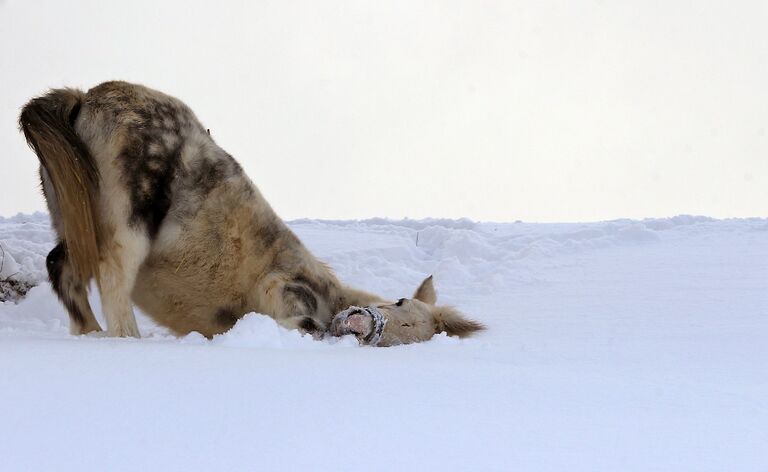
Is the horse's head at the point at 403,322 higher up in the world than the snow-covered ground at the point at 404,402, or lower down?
lower down

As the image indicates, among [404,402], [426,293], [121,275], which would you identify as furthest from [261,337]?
[426,293]

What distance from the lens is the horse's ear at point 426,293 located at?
18.4ft

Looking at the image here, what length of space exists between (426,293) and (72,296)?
2.40m

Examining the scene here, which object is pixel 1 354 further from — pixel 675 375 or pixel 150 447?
pixel 675 375

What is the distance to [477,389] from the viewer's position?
96.9 inches

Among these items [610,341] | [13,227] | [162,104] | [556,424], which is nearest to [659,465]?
[556,424]

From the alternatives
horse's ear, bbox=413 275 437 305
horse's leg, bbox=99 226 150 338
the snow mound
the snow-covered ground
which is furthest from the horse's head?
horse's leg, bbox=99 226 150 338

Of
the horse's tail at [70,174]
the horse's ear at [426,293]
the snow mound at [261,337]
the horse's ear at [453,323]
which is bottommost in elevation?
the horse's ear at [453,323]

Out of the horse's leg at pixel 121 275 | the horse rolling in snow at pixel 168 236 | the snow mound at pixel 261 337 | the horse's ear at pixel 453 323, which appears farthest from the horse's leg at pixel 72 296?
the horse's ear at pixel 453 323

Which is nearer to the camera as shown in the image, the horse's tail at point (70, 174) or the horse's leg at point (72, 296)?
Answer: the horse's tail at point (70, 174)

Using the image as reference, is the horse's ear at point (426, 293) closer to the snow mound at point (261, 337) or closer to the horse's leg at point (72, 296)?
Result: the snow mound at point (261, 337)

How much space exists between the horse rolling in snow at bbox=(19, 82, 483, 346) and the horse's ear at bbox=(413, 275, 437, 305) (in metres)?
0.21

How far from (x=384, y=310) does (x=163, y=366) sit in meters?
2.64

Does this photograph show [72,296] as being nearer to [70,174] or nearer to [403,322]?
[70,174]
